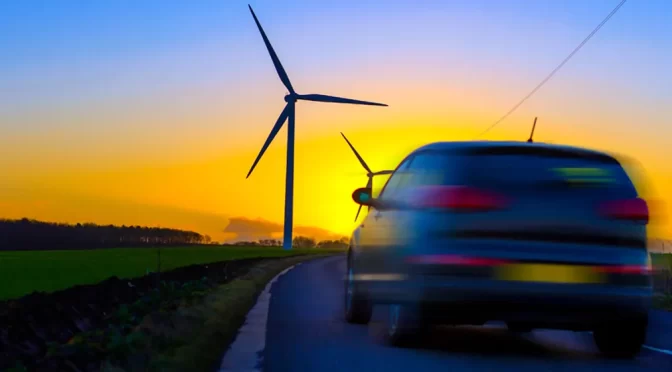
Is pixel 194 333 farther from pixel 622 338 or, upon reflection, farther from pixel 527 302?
pixel 622 338

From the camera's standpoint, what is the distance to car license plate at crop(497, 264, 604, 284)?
8.20 meters

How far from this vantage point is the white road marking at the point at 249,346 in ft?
26.3

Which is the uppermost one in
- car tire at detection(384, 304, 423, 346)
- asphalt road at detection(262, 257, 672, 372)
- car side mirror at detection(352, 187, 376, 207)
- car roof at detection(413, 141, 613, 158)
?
car roof at detection(413, 141, 613, 158)

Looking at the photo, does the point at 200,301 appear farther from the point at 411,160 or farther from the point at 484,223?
the point at 484,223

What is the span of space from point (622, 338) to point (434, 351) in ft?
5.38

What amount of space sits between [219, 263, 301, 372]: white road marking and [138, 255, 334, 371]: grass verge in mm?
80

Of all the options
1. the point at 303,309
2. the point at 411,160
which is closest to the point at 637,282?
the point at 411,160

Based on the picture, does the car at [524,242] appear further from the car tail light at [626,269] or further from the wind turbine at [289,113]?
the wind turbine at [289,113]

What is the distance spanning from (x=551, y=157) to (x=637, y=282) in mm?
1232

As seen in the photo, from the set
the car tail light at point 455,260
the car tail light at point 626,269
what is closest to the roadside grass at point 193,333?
the car tail light at point 455,260

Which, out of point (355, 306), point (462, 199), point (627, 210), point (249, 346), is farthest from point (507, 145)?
point (355, 306)

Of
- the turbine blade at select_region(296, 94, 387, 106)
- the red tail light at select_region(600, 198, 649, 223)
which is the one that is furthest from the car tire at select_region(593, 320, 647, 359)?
the turbine blade at select_region(296, 94, 387, 106)

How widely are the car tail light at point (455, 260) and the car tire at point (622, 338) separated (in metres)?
1.31

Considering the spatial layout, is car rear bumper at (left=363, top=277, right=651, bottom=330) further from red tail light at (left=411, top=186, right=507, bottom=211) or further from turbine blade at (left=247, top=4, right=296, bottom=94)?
turbine blade at (left=247, top=4, right=296, bottom=94)
